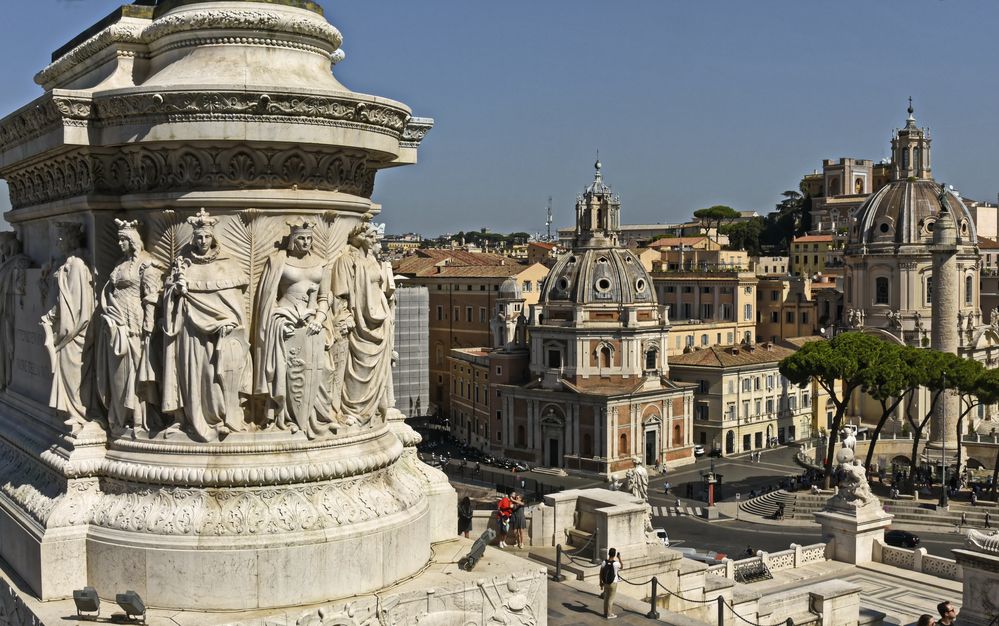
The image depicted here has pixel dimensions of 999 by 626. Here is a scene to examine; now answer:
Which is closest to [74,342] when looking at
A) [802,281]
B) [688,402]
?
[688,402]

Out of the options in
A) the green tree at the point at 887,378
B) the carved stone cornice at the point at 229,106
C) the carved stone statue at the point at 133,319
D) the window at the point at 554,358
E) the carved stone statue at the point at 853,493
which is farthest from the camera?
the window at the point at 554,358

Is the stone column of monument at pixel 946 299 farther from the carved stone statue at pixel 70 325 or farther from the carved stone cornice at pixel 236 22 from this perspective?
the carved stone statue at pixel 70 325

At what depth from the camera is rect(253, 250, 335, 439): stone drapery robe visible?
7.16 meters

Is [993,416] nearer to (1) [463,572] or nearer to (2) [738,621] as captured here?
(2) [738,621]

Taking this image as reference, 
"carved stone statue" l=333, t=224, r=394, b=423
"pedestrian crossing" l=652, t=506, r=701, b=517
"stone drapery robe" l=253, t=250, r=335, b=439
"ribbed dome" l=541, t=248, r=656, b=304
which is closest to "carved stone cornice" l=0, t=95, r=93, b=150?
"stone drapery robe" l=253, t=250, r=335, b=439

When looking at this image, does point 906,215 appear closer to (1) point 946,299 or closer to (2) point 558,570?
(1) point 946,299

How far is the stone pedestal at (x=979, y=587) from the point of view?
46.4 ft

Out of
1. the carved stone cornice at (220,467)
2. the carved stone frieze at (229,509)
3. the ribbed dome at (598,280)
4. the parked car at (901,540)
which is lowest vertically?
the parked car at (901,540)

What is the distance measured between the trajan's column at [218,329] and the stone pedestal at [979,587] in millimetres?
8818

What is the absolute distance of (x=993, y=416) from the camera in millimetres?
59594

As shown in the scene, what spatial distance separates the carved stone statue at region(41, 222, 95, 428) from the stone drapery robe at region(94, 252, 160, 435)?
34 centimetres

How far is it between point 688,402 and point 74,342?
165 feet

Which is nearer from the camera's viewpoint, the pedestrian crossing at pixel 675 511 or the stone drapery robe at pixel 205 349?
the stone drapery robe at pixel 205 349

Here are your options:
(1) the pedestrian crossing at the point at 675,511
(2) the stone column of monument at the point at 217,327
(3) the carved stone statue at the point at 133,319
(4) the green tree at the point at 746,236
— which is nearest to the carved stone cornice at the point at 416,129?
(2) the stone column of monument at the point at 217,327
